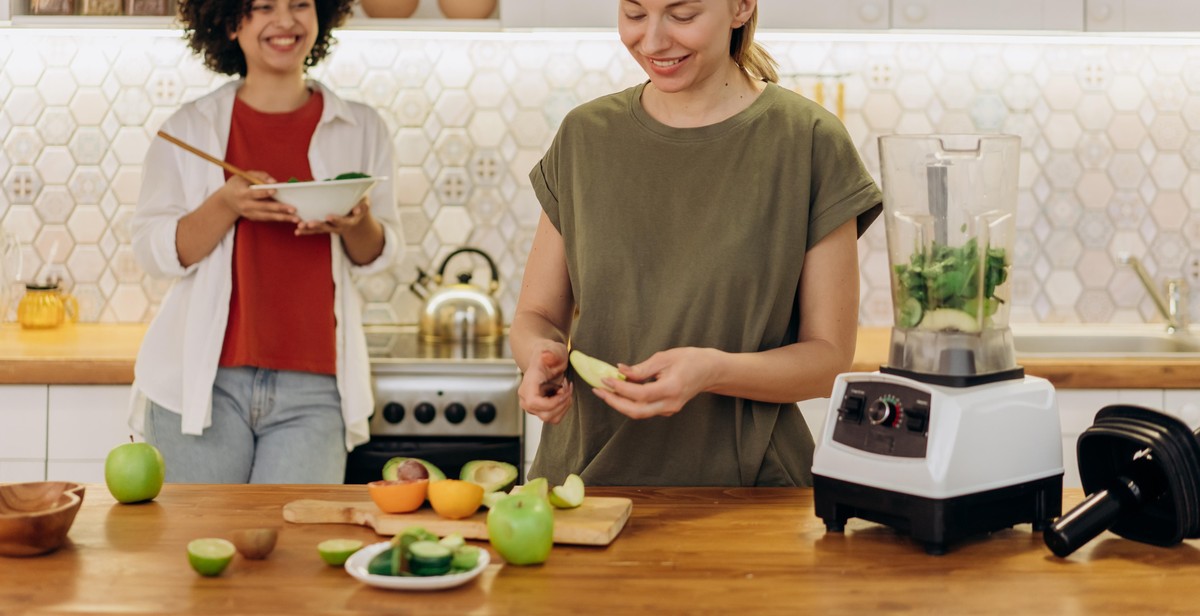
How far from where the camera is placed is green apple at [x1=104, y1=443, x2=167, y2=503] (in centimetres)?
158

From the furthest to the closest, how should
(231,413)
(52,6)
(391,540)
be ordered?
(52,6)
(231,413)
(391,540)

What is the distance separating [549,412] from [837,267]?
0.48 metres

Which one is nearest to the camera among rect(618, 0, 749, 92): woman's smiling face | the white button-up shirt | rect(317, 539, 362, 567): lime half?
rect(317, 539, 362, 567): lime half

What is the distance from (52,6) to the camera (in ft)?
10.1

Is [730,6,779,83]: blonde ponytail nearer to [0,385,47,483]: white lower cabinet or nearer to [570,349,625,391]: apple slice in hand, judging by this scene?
[570,349,625,391]: apple slice in hand

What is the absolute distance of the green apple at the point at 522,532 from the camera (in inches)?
51.8

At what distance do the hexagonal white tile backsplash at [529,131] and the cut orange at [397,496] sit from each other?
1.95 meters

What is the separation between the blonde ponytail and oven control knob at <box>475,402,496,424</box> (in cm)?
119

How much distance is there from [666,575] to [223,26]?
74.7 inches

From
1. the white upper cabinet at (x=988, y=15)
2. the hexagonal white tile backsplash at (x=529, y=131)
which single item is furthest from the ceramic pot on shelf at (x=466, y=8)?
the white upper cabinet at (x=988, y=15)

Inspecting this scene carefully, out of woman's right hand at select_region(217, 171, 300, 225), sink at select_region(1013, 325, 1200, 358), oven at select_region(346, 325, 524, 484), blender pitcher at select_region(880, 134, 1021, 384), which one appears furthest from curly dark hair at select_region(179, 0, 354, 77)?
sink at select_region(1013, 325, 1200, 358)

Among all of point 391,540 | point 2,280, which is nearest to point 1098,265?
point 391,540

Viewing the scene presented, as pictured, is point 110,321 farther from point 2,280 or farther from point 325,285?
point 325,285

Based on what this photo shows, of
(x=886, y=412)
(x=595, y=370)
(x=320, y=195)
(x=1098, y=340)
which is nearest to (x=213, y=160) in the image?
(x=320, y=195)
